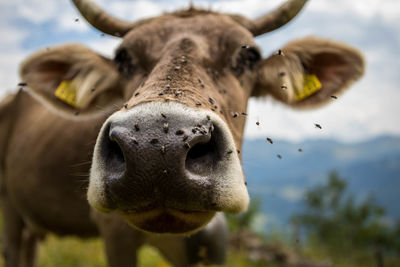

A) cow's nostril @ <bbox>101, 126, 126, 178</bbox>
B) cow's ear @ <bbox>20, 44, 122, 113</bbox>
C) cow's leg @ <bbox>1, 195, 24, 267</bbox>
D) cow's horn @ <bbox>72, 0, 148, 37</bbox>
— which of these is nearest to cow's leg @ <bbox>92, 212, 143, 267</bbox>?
cow's ear @ <bbox>20, 44, 122, 113</bbox>

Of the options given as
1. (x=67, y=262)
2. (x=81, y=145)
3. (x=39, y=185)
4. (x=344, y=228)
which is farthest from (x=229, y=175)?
(x=344, y=228)

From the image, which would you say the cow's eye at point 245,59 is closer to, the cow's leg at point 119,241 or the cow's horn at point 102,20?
the cow's horn at point 102,20

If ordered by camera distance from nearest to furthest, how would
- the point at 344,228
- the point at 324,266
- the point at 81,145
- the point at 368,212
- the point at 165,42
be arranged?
the point at 165,42
the point at 81,145
the point at 324,266
the point at 368,212
the point at 344,228

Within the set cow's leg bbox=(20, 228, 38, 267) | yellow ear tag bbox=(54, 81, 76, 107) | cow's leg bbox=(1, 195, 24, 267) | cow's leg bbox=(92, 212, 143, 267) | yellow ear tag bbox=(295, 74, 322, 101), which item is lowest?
cow's leg bbox=(20, 228, 38, 267)

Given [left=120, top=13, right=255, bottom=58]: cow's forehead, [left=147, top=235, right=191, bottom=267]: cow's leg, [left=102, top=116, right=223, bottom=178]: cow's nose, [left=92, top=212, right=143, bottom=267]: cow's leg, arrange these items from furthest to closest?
[left=147, top=235, right=191, bottom=267]: cow's leg, [left=92, top=212, right=143, bottom=267]: cow's leg, [left=120, top=13, right=255, bottom=58]: cow's forehead, [left=102, top=116, right=223, bottom=178]: cow's nose

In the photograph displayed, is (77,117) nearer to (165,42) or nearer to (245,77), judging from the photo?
(165,42)

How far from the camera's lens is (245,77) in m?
2.82

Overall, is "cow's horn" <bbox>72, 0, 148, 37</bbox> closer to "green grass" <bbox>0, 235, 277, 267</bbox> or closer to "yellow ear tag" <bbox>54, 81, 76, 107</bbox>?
"yellow ear tag" <bbox>54, 81, 76, 107</bbox>

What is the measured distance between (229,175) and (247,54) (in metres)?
1.40

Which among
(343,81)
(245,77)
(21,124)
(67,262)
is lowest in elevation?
(67,262)

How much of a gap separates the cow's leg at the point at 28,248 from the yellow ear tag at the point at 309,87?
4678mm

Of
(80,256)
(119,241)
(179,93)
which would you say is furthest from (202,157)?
(80,256)

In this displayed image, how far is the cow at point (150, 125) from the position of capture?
1.57m

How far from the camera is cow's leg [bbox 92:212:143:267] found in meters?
3.34
